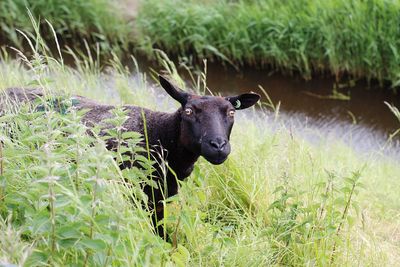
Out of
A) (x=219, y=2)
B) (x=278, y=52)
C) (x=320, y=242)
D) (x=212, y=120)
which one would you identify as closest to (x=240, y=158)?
(x=212, y=120)

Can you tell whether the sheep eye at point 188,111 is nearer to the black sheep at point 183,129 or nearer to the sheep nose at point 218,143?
the black sheep at point 183,129

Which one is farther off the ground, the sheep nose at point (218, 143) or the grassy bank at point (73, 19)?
the sheep nose at point (218, 143)

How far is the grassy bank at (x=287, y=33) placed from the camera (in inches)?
401

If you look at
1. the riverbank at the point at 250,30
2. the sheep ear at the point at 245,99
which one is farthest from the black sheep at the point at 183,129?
the riverbank at the point at 250,30

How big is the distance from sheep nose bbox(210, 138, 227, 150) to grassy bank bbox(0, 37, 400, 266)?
1.24ft

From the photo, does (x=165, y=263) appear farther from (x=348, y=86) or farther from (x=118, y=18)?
(x=118, y=18)

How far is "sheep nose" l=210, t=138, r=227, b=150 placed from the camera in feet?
13.7

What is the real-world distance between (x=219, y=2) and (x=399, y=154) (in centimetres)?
476

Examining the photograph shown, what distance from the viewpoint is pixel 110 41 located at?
39.7 ft

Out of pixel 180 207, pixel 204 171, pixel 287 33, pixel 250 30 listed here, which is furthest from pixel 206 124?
pixel 250 30

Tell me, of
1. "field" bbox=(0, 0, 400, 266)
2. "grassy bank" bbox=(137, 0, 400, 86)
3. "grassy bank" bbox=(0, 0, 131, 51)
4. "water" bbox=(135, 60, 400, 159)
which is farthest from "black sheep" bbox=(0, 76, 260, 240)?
"grassy bank" bbox=(0, 0, 131, 51)

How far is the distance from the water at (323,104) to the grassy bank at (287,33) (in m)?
0.28

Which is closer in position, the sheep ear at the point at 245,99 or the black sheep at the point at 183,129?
the black sheep at the point at 183,129

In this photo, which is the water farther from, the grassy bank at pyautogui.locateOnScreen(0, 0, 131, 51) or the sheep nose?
the sheep nose
